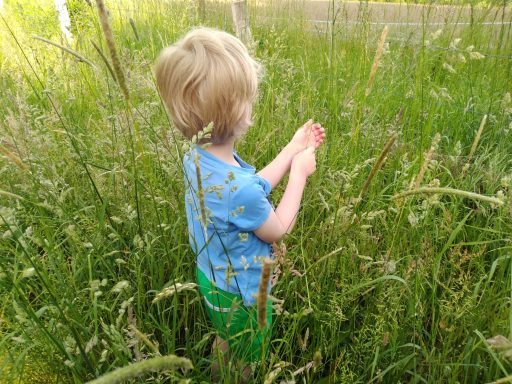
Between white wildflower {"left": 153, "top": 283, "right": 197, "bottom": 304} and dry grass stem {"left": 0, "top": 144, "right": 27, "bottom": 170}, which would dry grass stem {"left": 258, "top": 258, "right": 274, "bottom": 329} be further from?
dry grass stem {"left": 0, "top": 144, "right": 27, "bottom": 170}

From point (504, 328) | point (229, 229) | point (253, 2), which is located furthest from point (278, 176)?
point (253, 2)

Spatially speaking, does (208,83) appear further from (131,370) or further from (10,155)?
(131,370)

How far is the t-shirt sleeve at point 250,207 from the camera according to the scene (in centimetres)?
136

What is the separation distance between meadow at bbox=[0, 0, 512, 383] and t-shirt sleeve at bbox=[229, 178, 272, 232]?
18cm

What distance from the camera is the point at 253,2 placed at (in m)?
4.52

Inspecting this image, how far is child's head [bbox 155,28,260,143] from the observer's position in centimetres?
140

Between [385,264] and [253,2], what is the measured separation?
3907 millimetres

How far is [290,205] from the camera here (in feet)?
5.05

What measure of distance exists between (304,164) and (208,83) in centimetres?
49

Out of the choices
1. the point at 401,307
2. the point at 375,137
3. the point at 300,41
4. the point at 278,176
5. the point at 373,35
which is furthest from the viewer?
the point at 300,41

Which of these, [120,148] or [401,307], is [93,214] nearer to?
[120,148]

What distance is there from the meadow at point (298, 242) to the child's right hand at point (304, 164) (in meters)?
0.09

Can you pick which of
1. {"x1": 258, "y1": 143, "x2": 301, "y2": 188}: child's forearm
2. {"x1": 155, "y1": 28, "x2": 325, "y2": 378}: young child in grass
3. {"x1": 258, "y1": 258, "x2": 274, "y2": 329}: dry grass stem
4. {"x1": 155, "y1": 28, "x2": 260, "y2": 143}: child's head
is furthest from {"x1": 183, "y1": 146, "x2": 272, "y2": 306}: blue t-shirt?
{"x1": 258, "y1": 258, "x2": 274, "y2": 329}: dry grass stem

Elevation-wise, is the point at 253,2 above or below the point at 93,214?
above
